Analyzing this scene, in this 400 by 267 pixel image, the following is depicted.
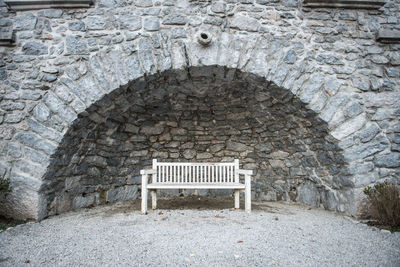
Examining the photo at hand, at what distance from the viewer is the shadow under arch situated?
12.1 feet

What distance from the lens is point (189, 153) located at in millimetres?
5301

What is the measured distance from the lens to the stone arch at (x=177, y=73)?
3369 mm

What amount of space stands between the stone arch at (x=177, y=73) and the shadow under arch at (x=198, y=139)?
3.6 inches

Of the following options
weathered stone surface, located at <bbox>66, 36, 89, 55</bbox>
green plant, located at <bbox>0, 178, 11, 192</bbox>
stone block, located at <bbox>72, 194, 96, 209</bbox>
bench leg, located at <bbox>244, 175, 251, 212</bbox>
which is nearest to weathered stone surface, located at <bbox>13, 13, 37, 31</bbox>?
weathered stone surface, located at <bbox>66, 36, 89, 55</bbox>

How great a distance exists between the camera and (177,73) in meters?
3.61

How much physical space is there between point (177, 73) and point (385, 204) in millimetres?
3110

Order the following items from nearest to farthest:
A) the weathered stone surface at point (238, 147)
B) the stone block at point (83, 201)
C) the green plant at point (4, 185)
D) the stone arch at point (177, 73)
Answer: the green plant at point (4, 185) < the stone arch at point (177, 73) < the stone block at point (83, 201) < the weathered stone surface at point (238, 147)

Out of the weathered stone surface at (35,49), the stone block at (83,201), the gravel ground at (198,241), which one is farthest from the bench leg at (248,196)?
the weathered stone surface at (35,49)

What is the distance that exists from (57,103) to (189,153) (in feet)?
8.77

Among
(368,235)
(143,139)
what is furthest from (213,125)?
(368,235)

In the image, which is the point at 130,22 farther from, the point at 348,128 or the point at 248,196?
the point at 348,128

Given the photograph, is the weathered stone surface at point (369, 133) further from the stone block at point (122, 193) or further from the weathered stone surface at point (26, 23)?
the weathered stone surface at point (26, 23)

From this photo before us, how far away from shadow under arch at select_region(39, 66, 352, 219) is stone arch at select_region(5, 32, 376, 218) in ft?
0.30

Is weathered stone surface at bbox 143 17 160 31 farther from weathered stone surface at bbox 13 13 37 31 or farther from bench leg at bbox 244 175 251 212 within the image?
bench leg at bbox 244 175 251 212
